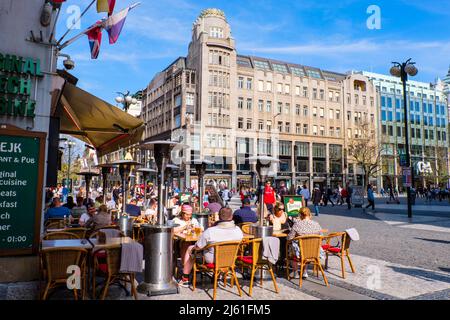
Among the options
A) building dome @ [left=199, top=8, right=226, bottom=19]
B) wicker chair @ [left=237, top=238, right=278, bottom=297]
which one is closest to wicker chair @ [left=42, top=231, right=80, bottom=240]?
wicker chair @ [left=237, top=238, right=278, bottom=297]

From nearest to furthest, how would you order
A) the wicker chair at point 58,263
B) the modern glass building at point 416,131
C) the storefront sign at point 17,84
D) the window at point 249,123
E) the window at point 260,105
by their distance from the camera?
the wicker chair at point 58,263 → the storefront sign at point 17,84 → the window at point 249,123 → the window at point 260,105 → the modern glass building at point 416,131

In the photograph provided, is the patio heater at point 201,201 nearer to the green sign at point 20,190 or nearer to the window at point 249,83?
the green sign at point 20,190

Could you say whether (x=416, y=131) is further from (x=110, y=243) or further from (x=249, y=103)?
(x=110, y=243)

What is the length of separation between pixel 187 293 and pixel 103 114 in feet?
14.8

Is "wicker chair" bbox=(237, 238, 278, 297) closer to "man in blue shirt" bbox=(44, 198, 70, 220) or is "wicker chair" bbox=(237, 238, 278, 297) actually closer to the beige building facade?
"man in blue shirt" bbox=(44, 198, 70, 220)

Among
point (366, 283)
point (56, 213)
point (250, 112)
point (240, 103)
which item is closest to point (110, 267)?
point (366, 283)

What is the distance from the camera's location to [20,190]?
5680 millimetres

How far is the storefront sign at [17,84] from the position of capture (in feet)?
19.3

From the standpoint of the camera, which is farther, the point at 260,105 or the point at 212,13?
the point at 260,105

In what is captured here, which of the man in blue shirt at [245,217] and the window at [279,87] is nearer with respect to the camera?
the man in blue shirt at [245,217]

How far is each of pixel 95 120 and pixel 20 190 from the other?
3.34 metres

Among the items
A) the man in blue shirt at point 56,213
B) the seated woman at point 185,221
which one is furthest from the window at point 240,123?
the seated woman at point 185,221

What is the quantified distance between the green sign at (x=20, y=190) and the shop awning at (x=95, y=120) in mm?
1698
